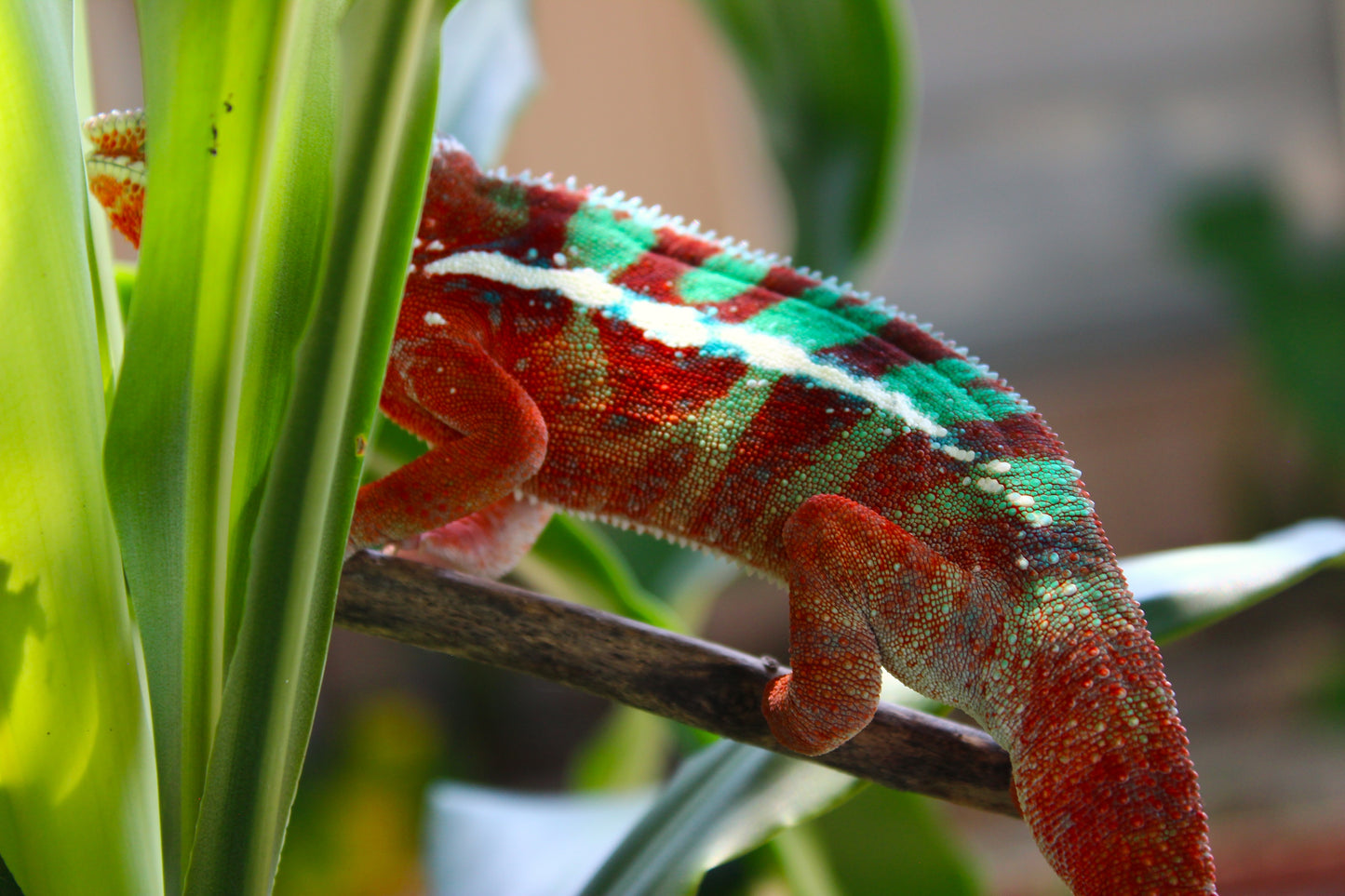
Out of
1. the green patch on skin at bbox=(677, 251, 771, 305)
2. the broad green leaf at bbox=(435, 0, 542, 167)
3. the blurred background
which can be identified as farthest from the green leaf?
the blurred background

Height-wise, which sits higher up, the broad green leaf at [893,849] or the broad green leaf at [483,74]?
the broad green leaf at [483,74]

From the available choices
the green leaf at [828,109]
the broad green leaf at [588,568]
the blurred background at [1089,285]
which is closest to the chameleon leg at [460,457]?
the broad green leaf at [588,568]

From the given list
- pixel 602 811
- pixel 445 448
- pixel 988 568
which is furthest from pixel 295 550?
pixel 602 811

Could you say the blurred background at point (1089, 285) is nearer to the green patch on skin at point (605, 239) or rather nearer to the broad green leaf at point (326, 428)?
the green patch on skin at point (605, 239)

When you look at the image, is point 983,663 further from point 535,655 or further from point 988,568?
point 535,655

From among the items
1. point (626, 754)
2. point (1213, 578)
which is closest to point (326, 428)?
point (1213, 578)

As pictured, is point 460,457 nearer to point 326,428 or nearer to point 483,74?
point 326,428
